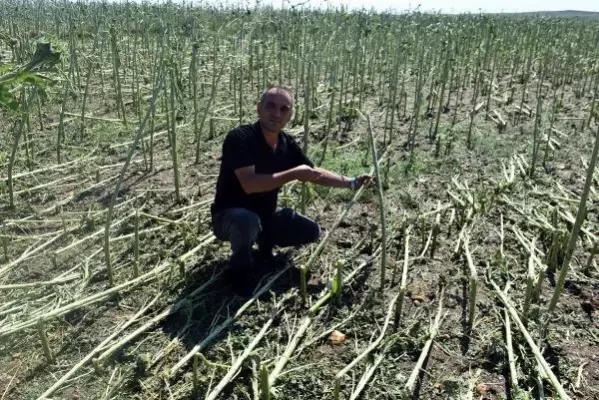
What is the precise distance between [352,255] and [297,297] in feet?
1.86

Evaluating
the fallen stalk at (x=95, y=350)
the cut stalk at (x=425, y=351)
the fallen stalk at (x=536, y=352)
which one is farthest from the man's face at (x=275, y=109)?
the fallen stalk at (x=536, y=352)

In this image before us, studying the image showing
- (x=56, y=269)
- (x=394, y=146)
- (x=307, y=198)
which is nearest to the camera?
(x=56, y=269)

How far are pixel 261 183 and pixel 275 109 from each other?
399 mm

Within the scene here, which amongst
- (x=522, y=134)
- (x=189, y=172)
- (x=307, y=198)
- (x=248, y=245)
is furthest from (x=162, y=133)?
(x=522, y=134)

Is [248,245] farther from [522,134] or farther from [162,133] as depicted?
[522,134]

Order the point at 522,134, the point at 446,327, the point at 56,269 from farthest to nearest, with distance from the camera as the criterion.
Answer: the point at 522,134
the point at 56,269
the point at 446,327

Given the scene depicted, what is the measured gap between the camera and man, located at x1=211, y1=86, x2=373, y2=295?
9.99 feet

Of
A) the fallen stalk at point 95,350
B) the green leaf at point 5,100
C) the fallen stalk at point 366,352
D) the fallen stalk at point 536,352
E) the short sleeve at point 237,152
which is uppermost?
the green leaf at point 5,100

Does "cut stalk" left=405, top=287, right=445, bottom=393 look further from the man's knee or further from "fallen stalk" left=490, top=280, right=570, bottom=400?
the man's knee

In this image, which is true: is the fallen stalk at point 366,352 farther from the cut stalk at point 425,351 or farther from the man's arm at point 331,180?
the man's arm at point 331,180

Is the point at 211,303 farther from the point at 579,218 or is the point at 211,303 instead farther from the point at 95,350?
the point at 579,218

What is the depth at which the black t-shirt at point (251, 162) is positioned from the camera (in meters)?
3.05

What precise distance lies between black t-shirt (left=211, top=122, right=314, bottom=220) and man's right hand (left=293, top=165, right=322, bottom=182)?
186 millimetres

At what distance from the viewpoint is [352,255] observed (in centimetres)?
350
